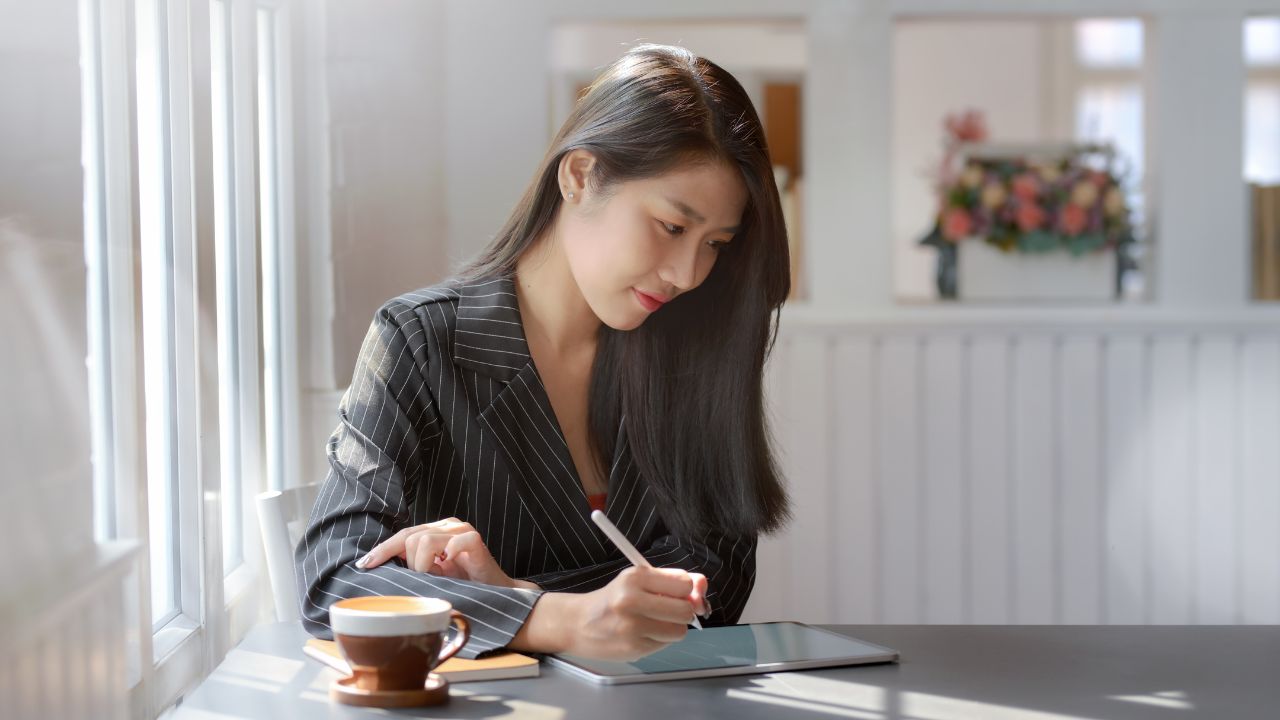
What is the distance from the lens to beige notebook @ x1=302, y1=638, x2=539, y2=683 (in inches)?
40.6

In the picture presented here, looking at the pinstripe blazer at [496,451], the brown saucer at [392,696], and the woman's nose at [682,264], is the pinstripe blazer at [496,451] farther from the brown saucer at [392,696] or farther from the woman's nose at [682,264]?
the brown saucer at [392,696]

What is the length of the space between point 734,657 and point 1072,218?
219 centimetres

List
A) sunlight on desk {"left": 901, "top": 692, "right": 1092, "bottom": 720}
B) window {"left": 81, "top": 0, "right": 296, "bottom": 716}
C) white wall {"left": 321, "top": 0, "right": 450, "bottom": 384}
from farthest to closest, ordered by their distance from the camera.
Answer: white wall {"left": 321, "top": 0, "right": 450, "bottom": 384}
window {"left": 81, "top": 0, "right": 296, "bottom": 716}
sunlight on desk {"left": 901, "top": 692, "right": 1092, "bottom": 720}

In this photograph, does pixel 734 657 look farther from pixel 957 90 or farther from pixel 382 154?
pixel 957 90

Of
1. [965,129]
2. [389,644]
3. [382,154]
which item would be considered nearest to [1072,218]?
[965,129]

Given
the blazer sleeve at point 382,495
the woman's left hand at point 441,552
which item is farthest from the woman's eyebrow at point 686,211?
the woman's left hand at point 441,552

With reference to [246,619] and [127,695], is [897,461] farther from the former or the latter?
[127,695]

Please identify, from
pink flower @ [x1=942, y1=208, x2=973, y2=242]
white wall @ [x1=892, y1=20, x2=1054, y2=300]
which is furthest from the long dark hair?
white wall @ [x1=892, y1=20, x2=1054, y2=300]

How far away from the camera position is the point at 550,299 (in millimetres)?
1667

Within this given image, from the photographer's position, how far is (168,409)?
5.37ft

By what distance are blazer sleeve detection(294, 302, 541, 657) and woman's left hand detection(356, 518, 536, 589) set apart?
0.01m

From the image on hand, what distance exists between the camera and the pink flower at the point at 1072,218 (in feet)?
9.84

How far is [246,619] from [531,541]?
703mm

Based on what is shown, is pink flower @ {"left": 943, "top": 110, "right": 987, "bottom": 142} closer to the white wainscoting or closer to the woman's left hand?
the white wainscoting
